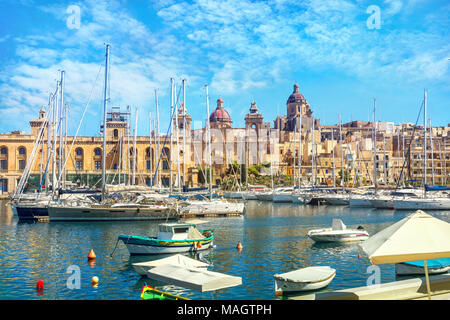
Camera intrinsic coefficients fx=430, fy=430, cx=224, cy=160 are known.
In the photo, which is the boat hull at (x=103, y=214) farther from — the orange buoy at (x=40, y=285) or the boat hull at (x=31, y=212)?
the orange buoy at (x=40, y=285)

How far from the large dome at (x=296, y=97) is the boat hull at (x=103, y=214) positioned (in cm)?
11743

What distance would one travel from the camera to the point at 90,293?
1498cm

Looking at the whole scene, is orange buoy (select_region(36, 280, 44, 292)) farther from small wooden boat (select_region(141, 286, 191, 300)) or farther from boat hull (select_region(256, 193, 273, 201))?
boat hull (select_region(256, 193, 273, 201))

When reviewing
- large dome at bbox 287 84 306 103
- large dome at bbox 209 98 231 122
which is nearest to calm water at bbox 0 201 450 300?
large dome at bbox 209 98 231 122

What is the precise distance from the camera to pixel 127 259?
802 inches

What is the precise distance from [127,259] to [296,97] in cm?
13290

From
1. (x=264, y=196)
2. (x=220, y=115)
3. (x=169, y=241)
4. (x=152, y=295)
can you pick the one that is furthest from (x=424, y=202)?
(x=220, y=115)

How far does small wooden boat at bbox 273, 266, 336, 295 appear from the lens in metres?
14.2

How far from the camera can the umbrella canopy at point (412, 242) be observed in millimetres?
9406

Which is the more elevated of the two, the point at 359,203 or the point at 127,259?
the point at 359,203

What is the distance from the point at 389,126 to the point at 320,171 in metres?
59.3

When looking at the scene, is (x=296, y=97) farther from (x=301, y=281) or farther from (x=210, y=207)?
(x=301, y=281)

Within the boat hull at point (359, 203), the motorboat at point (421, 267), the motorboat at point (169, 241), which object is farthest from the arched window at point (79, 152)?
the motorboat at point (421, 267)
